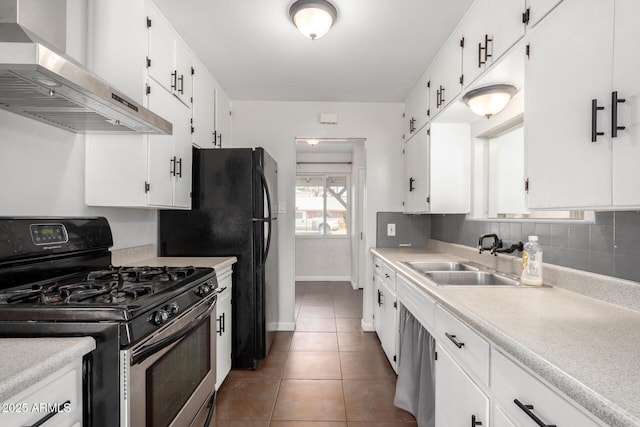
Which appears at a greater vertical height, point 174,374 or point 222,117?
point 222,117

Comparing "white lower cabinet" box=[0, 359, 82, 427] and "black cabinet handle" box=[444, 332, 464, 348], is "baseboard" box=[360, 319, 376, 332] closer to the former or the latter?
"black cabinet handle" box=[444, 332, 464, 348]

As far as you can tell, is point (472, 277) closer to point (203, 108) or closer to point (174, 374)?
point (174, 374)

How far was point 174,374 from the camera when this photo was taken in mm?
1361

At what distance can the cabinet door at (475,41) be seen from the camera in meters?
1.71

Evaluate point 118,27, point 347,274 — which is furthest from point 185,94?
point 347,274

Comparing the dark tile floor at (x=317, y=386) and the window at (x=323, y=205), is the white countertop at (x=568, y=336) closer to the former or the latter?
the dark tile floor at (x=317, y=386)

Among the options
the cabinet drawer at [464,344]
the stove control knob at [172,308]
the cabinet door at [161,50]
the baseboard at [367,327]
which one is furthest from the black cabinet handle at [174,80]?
the baseboard at [367,327]

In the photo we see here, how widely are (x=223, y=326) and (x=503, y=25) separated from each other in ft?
7.76

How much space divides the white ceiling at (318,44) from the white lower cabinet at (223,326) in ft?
5.29

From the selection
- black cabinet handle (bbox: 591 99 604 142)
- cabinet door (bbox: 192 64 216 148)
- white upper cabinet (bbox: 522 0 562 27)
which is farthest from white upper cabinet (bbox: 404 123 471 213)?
cabinet door (bbox: 192 64 216 148)

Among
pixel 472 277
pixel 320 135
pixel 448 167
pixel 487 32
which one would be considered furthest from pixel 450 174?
pixel 320 135

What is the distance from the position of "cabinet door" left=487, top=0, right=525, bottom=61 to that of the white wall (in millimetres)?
1918

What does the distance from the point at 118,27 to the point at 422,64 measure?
210 centimetres

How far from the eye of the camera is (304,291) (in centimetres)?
531
